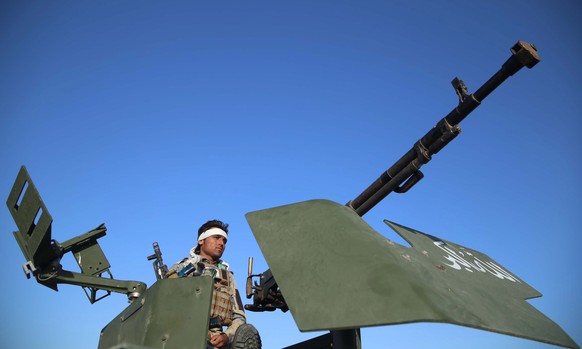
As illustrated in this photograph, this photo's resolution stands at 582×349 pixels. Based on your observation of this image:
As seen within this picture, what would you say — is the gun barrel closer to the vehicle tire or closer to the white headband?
the white headband

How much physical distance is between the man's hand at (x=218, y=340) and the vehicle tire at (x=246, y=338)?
0.35 metres

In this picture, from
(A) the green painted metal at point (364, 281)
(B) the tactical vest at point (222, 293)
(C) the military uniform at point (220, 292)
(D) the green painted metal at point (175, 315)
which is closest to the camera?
(A) the green painted metal at point (364, 281)

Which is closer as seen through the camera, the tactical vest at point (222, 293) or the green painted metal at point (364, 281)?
the green painted metal at point (364, 281)

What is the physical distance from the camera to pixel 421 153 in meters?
4.90

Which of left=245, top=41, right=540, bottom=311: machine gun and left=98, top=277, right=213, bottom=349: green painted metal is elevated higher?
left=245, top=41, right=540, bottom=311: machine gun

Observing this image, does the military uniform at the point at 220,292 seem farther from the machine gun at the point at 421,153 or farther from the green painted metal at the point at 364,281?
the green painted metal at the point at 364,281

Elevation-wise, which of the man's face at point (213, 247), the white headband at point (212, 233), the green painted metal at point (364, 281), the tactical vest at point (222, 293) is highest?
the white headband at point (212, 233)

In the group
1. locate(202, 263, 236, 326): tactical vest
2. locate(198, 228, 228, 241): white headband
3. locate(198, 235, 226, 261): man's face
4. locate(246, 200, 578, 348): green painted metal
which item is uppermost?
locate(198, 228, 228, 241): white headband

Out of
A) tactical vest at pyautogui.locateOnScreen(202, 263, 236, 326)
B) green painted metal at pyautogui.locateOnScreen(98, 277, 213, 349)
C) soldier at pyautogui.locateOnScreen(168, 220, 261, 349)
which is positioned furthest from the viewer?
tactical vest at pyautogui.locateOnScreen(202, 263, 236, 326)

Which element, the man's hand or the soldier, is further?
the man's hand

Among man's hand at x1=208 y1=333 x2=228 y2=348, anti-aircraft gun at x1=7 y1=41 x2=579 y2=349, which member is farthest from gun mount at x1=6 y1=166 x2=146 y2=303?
man's hand at x1=208 y1=333 x2=228 y2=348

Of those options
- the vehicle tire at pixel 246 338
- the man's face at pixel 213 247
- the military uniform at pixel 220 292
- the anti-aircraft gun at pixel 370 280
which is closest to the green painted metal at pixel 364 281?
the anti-aircraft gun at pixel 370 280

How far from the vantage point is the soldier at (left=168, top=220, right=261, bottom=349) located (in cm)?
376

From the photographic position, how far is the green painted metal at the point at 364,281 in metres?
2.41
